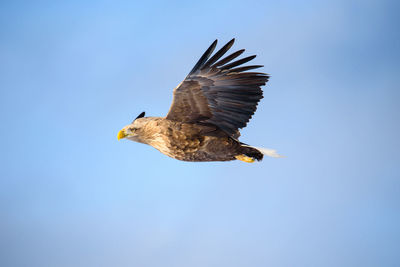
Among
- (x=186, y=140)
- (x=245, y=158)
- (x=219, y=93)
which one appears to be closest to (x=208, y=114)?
(x=219, y=93)

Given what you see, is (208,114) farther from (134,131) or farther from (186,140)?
(134,131)

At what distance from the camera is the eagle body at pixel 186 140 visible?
6242 mm

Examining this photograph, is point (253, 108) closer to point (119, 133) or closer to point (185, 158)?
point (185, 158)

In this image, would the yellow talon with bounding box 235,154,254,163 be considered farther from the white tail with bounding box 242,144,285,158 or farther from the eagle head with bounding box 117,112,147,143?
the eagle head with bounding box 117,112,147,143

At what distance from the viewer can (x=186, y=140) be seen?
20.5 ft

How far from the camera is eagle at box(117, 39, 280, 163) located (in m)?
6.02

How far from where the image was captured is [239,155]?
21.9 feet

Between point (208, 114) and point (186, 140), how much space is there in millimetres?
496

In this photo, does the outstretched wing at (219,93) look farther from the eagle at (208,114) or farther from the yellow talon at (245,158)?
the yellow talon at (245,158)

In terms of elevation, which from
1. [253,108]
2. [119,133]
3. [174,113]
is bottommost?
[119,133]

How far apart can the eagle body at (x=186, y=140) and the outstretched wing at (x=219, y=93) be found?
0.12m

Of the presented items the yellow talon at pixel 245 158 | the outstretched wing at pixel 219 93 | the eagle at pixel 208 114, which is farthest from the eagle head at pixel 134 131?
the yellow talon at pixel 245 158

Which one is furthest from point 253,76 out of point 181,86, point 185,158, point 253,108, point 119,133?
point 119,133

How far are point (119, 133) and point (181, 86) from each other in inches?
51.3
